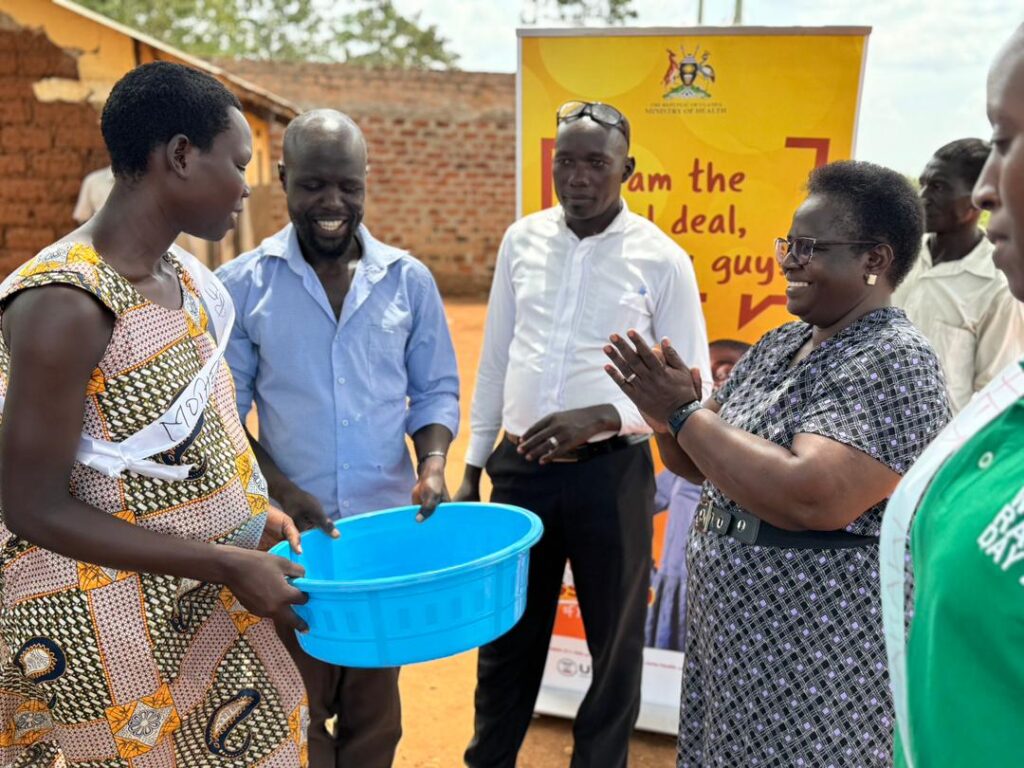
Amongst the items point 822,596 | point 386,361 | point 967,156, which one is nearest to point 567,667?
point 386,361

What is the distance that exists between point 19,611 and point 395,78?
12944 mm

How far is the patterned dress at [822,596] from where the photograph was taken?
1.63 meters

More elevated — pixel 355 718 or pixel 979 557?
pixel 979 557

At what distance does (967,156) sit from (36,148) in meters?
7.63

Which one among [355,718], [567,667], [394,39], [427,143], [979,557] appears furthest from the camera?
[394,39]

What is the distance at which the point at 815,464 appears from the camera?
1.59m

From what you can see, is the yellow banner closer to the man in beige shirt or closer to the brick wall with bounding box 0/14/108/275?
the man in beige shirt

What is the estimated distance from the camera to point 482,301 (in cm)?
1358

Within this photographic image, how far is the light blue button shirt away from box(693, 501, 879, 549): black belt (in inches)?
38.7

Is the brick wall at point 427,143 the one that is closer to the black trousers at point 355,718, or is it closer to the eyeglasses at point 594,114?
the eyeglasses at point 594,114

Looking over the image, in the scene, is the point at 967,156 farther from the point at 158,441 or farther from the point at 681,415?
the point at 158,441

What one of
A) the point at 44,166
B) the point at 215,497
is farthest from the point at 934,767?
the point at 44,166

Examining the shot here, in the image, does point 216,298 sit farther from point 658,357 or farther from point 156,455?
point 658,357

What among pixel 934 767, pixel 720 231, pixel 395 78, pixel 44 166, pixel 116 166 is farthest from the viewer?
pixel 395 78
